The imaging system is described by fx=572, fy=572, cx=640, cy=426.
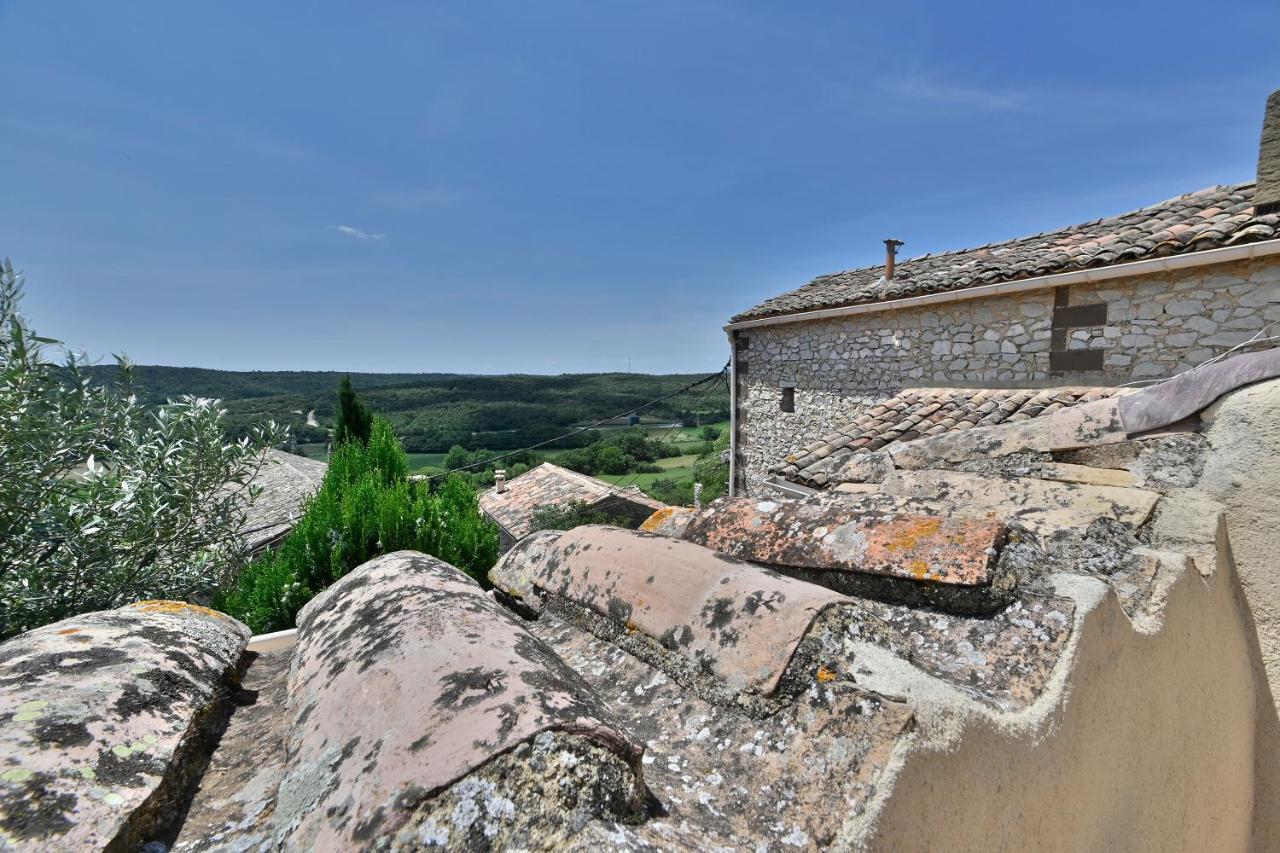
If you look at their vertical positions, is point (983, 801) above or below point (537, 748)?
below

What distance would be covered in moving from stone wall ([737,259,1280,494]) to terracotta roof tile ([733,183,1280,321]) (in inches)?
14.8

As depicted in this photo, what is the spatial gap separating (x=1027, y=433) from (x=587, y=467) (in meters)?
44.8

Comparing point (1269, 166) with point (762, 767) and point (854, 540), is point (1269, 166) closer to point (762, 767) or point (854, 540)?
point (854, 540)

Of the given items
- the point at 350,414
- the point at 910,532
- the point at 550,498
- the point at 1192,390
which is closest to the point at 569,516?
the point at 550,498

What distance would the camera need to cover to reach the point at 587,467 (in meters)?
46.7

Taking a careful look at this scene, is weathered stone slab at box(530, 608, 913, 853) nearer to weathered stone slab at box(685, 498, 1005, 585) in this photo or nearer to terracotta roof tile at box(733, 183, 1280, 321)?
weathered stone slab at box(685, 498, 1005, 585)

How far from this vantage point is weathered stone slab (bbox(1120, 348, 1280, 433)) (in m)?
1.85

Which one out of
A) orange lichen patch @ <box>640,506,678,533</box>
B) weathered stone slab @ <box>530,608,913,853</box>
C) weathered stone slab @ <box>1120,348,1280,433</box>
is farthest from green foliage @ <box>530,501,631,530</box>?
weathered stone slab @ <box>530,608,913,853</box>

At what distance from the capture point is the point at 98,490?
125 inches

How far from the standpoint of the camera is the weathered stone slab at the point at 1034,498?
172 cm

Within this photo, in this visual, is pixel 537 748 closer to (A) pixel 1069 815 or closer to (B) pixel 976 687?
(B) pixel 976 687

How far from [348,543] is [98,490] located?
4.34ft

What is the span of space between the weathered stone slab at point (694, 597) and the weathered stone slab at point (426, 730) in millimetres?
294

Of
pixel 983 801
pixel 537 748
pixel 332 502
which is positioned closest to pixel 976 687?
pixel 983 801
